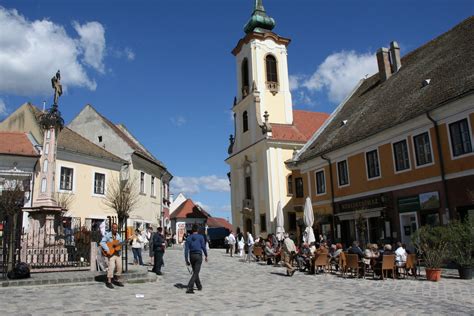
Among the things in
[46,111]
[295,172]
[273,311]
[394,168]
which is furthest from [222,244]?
[273,311]

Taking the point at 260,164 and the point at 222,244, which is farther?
the point at 222,244

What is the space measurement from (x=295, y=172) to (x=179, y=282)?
70.9 feet

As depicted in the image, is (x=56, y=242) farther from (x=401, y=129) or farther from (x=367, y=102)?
(x=367, y=102)

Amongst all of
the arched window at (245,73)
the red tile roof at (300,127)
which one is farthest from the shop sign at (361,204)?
the arched window at (245,73)

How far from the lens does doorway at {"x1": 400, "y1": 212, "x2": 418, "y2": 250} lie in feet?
65.8

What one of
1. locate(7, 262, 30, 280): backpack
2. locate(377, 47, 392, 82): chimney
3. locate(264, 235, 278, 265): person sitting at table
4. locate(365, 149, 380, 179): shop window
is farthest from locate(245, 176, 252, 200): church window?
locate(7, 262, 30, 280): backpack

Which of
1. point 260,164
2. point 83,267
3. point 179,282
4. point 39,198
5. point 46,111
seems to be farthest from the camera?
point 260,164

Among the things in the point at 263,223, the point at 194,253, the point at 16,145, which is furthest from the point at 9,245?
the point at 263,223

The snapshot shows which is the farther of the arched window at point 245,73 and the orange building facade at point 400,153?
the arched window at point 245,73

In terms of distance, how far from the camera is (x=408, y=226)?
20.4 m

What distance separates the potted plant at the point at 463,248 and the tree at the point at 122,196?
66.5ft

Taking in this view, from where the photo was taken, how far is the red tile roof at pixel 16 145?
1016 inches

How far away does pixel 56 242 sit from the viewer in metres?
15.9

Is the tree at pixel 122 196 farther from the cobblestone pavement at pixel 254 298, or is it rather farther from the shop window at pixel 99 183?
the cobblestone pavement at pixel 254 298
